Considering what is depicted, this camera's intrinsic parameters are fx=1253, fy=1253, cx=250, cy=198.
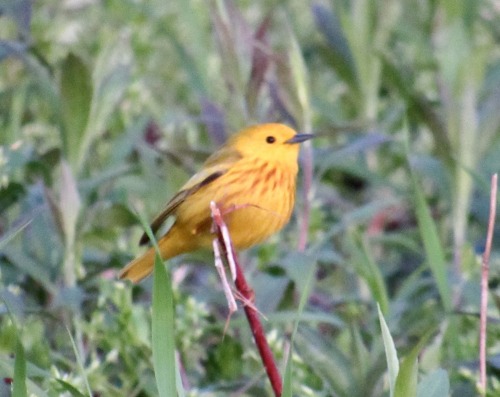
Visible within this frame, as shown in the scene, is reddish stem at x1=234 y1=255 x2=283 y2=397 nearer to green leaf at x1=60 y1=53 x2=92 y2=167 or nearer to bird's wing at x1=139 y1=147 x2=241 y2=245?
bird's wing at x1=139 y1=147 x2=241 y2=245

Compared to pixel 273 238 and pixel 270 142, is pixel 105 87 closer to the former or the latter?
pixel 270 142

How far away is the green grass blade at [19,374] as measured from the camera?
7.52 ft

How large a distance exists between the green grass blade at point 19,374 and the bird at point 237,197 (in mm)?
895

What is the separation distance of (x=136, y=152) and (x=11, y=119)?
524mm

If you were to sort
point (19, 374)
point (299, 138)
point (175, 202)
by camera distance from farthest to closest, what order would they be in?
point (299, 138)
point (175, 202)
point (19, 374)

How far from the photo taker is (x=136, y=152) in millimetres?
5000

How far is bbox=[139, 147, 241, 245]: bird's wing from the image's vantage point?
329cm

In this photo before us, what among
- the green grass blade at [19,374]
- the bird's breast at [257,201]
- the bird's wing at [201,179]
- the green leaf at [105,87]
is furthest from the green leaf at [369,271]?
the green grass blade at [19,374]

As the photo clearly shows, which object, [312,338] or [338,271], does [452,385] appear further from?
[338,271]

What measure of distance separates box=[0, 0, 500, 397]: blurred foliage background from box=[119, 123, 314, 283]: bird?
0.16 m

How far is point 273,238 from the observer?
417cm

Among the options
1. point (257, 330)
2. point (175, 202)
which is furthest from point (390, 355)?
point (175, 202)

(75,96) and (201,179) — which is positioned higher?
(75,96)

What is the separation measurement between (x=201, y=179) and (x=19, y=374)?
116 cm
